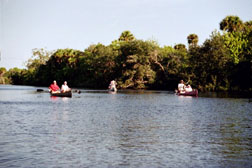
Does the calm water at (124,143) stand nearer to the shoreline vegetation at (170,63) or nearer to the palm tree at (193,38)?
the shoreline vegetation at (170,63)

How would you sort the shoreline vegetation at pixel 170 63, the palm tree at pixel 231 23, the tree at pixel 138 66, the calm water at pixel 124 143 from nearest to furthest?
the calm water at pixel 124 143, the shoreline vegetation at pixel 170 63, the tree at pixel 138 66, the palm tree at pixel 231 23

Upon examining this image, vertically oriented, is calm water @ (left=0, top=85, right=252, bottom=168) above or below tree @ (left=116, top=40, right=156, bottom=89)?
Result: below

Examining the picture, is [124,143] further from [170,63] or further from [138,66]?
[170,63]

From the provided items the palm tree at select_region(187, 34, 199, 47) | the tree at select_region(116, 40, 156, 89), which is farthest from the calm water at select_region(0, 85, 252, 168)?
the palm tree at select_region(187, 34, 199, 47)

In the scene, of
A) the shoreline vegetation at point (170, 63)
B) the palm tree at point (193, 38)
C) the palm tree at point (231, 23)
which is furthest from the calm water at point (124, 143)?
the palm tree at point (193, 38)

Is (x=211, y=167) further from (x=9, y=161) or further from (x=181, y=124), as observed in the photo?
(x=181, y=124)

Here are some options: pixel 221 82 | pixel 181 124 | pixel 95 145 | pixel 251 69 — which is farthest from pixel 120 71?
pixel 95 145

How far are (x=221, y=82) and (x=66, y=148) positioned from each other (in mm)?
62749

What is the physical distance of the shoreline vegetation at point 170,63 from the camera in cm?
7156

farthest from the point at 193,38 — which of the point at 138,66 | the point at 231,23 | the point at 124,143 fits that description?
the point at 124,143

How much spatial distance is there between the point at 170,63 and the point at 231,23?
16747mm

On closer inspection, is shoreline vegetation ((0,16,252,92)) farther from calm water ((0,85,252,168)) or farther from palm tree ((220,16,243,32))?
calm water ((0,85,252,168))

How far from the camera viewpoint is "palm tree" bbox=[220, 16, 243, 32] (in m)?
87.4

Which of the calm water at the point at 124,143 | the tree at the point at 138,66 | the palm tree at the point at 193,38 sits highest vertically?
the palm tree at the point at 193,38
